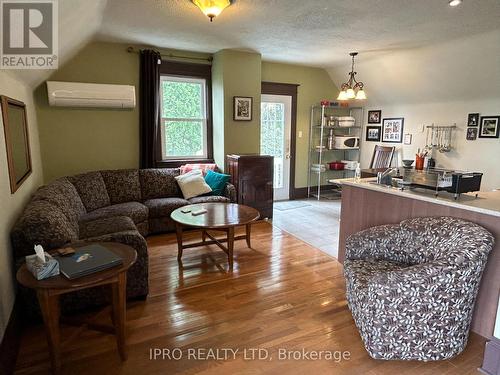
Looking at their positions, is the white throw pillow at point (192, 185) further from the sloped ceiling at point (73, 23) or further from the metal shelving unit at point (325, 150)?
the metal shelving unit at point (325, 150)

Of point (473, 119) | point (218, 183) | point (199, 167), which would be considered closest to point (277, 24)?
point (218, 183)

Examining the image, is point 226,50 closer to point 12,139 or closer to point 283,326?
point 12,139

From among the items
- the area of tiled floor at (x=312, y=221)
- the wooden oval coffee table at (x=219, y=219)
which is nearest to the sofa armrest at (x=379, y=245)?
the wooden oval coffee table at (x=219, y=219)

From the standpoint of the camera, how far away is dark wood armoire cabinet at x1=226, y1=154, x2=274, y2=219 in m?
4.64

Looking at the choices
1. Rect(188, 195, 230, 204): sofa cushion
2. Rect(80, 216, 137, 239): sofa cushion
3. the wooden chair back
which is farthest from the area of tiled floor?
Rect(80, 216, 137, 239): sofa cushion

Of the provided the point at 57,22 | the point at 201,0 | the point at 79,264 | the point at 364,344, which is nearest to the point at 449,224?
the point at 364,344

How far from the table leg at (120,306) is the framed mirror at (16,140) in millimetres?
1174

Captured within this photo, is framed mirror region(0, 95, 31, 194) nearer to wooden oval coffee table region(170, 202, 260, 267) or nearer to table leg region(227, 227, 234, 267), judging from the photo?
wooden oval coffee table region(170, 202, 260, 267)

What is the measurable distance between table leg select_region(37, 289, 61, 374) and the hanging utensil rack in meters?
5.51

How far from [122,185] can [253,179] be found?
6.00 feet

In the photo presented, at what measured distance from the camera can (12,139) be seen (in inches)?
97.5

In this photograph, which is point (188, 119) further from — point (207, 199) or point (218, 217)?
point (218, 217)

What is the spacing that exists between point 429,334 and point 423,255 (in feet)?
1.65

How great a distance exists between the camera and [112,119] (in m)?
4.45
